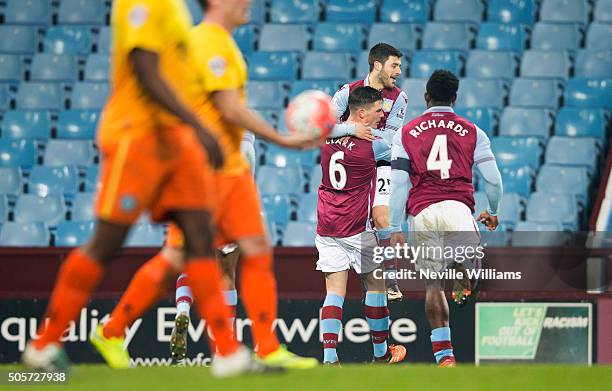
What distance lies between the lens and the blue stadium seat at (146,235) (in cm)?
1261

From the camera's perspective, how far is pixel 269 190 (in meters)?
13.2

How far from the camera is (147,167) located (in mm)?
4879

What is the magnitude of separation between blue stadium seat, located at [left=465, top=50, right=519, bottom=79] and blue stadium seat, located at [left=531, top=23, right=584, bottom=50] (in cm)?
38

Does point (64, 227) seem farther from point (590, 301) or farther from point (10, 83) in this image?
point (590, 301)

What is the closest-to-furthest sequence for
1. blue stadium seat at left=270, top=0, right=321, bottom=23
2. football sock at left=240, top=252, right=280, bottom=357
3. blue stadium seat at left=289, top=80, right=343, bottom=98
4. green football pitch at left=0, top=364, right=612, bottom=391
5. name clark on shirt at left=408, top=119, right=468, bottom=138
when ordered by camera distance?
1. green football pitch at left=0, top=364, right=612, bottom=391
2. football sock at left=240, top=252, right=280, bottom=357
3. name clark on shirt at left=408, top=119, right=468, bottom=138
4. blue stadium seat at left=289, top=80, right=343, bottom=98
5. blue stadium seat at left=270, top=0, right=321, bottom=23

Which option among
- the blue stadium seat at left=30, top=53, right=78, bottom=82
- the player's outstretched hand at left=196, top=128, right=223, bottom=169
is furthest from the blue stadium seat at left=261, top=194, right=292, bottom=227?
the player's outstretched hand at left=196, top=128, right=223, bottom=169

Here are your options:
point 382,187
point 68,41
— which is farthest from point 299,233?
point 68,41

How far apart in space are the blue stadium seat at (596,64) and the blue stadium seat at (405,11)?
2.04m

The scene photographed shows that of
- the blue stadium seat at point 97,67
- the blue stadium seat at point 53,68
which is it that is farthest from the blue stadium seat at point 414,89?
the blue stadium seat at point 53,68

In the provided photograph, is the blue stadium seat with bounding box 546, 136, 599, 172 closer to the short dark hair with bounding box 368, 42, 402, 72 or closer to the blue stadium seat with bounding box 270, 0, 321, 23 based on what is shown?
the blue stadium seat with bounding box 270, 0, 321, 23

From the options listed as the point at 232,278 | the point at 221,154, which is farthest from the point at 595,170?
the point at 221,154

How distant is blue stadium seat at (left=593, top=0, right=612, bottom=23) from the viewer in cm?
1451

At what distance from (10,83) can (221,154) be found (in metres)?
10.6

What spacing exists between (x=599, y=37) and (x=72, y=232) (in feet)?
20.5
